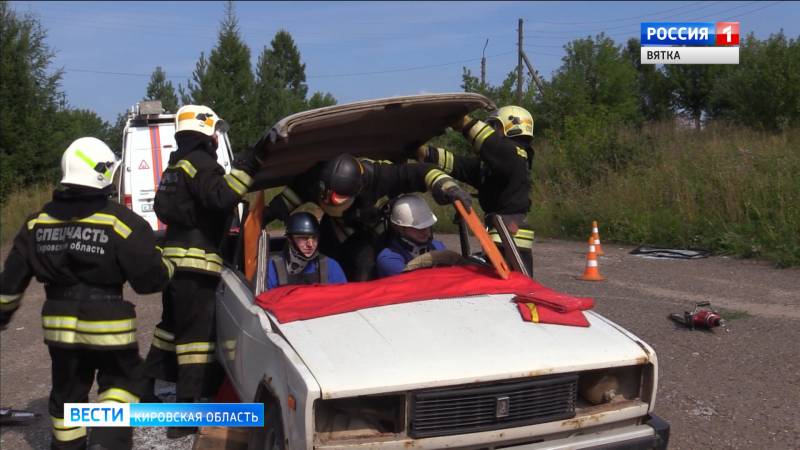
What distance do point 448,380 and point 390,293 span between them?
0.92 m

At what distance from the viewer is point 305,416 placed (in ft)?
10.1

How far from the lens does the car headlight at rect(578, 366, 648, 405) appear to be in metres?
3.65

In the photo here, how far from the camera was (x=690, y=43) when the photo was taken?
54.3 ft

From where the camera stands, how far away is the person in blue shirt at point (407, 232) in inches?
192

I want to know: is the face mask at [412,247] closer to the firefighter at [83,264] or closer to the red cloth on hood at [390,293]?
the red cloth on hood at [390,293]

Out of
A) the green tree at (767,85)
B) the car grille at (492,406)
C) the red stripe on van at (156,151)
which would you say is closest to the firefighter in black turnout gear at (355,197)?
the car grille at (492,406)

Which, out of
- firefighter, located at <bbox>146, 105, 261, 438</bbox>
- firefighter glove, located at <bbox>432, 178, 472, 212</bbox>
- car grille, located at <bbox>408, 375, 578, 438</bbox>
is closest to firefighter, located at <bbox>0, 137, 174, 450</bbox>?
firefighter, located at <bbox>146, 105, 261, 438</bbox>

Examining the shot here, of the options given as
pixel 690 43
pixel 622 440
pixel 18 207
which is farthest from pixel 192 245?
pixel 18 207

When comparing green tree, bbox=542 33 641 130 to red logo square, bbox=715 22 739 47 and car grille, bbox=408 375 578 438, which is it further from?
car grille, bbox=408 375 578 438

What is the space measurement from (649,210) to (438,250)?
10072 mm

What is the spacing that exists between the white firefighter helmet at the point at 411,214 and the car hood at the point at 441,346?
1.04 meters

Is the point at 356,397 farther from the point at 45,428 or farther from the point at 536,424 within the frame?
the point at 45,428

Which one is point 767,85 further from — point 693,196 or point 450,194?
point 450,194

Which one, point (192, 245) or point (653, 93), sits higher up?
point (653, 93)
